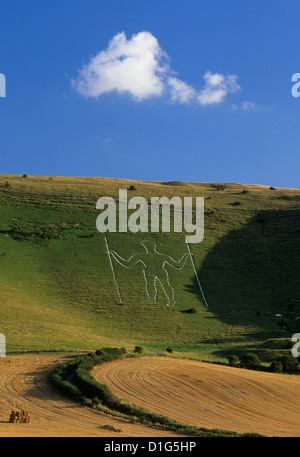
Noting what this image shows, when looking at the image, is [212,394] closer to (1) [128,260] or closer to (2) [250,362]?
(2) [250,362]

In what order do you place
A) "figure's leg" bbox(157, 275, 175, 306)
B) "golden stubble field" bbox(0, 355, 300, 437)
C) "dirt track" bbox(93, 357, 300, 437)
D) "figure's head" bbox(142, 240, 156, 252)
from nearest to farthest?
1. "golden stubble field" bbox(0, 355, 300, 437)
2. "dirt track" bbox(93, 357, 300, 437)
3. "figure's leg" bbox(157, 275, 175, 306)
4. "figure's head" bbox(142, 240, 156, 252)

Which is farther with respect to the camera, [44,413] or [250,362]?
[250,362]

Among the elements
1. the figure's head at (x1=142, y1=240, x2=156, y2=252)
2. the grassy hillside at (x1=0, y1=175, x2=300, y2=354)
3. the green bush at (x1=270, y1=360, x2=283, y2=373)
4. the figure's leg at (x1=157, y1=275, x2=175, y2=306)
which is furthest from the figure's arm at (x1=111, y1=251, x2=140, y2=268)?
the green bush at (x1=270, y1=360, x2=283, y2=373)

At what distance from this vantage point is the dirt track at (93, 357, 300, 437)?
915 inches

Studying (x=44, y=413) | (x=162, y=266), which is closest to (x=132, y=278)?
(x=162, y=266)

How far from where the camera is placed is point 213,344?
53.8 metres

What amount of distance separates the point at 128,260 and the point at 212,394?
49.6m

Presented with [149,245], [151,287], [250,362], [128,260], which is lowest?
[250,362]

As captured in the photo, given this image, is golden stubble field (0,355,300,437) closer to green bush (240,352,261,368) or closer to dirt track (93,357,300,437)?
dirt track (93,357,300,437)

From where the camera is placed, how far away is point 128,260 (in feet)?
251

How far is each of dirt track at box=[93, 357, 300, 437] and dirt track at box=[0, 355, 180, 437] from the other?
2.94 m
